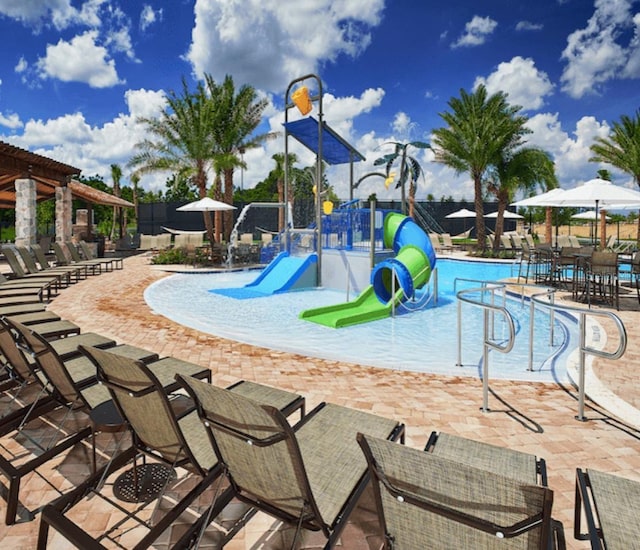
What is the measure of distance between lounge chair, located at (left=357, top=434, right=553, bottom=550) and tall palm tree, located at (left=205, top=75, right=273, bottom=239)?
22376 millimetres

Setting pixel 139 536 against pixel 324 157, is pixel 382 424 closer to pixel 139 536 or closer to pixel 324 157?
pixel 139 536

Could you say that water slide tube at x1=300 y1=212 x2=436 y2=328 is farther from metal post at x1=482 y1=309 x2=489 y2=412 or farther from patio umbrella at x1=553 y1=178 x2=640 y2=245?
metal post at x1=482 y1=309 x2=489 y2=412

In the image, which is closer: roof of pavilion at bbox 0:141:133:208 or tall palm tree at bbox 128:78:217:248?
roof of pavilion at bbox 0:141:133:208

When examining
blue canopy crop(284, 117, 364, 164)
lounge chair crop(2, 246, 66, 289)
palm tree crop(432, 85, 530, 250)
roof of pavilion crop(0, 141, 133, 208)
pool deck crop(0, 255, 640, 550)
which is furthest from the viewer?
palm tree crop(432, 85, 530, 250)

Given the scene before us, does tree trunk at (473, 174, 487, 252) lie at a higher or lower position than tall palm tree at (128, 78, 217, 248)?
lower

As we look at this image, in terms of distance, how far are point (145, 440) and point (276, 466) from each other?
120 cm

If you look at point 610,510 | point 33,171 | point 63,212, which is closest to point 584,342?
point 610,510

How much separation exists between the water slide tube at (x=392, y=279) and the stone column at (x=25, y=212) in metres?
11.5

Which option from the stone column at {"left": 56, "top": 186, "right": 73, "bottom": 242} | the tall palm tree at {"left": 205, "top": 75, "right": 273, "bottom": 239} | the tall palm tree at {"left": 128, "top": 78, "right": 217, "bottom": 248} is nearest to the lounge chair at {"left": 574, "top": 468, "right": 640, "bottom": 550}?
the stone column at {"left": 56, "top": 186, "right": 73, "bottom": 242}

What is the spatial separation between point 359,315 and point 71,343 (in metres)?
5.72

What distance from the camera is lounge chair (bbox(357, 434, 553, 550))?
1.56 metres

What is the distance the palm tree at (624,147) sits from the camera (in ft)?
80.4

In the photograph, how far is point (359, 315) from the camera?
962 cm

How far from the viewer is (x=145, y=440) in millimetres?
2988
